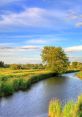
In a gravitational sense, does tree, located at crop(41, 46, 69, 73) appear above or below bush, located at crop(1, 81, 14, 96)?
above

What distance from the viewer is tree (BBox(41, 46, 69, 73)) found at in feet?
282

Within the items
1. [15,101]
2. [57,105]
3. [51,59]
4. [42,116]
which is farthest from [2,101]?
[51,59]

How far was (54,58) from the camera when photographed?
3406 inches

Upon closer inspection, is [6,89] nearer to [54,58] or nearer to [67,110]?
[67,110]

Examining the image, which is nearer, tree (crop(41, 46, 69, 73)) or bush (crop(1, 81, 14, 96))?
bush (crop(1, 81, 14, 96))

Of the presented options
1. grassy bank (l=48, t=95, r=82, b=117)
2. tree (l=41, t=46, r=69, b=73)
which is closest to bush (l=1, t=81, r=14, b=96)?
grassy bank (l=48, t=95, r=82, b=117)

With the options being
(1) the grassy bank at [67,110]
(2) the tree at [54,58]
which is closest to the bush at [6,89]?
(1) the grassy bank at [67,110]

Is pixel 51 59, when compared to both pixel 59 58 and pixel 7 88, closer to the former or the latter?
pixel 59 58

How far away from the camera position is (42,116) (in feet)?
67.9

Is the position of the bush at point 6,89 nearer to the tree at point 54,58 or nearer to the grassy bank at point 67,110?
the grassy bank at point 67,110

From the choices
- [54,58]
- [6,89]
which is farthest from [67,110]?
[54,58]

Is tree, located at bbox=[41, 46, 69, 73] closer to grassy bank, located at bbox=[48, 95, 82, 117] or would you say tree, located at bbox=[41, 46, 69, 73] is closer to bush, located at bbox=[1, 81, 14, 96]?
bush, located at bbox=[1, 81, 14, 96]

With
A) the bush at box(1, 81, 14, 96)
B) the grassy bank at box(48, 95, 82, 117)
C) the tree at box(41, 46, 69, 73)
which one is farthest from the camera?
the tree at box(41, 46, 69, 73)

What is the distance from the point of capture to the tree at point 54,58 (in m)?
86.1
